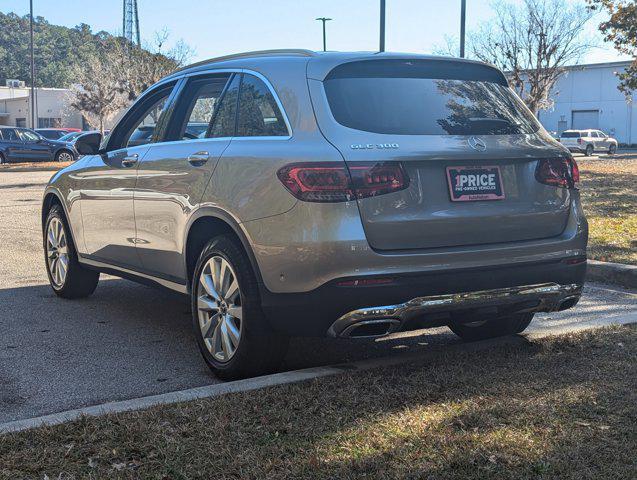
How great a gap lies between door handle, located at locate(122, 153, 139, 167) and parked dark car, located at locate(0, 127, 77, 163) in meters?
29.4

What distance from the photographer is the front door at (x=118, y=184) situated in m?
5.91

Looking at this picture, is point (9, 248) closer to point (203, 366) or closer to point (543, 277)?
point (203, 366)

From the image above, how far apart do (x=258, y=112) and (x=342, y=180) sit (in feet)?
3.09

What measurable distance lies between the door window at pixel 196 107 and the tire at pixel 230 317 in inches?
36.7

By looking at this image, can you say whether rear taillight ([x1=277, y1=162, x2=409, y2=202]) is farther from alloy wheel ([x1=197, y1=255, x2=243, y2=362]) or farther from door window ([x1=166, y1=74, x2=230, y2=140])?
door window ([x1=166, y1=74, x2=230, y2=140])

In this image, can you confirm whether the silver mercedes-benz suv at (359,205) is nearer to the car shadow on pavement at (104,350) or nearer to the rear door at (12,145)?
the car shadow on pavement at (104,350)

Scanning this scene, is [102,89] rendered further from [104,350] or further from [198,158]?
[198,158]

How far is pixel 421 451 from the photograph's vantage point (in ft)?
11.3

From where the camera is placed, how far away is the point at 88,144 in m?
6.54

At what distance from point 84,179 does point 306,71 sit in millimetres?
2679

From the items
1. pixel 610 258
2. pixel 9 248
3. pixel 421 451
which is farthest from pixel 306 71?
A: pixel 9 248

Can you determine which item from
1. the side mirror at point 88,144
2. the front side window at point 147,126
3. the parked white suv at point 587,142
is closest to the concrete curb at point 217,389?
the front side window at point 147,126

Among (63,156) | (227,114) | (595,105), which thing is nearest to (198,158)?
(227,114)

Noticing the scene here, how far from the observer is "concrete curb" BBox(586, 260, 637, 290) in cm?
757
